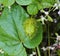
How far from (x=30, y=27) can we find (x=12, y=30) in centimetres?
8

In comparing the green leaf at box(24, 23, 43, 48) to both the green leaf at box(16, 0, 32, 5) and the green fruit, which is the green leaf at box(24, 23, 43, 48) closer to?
the green fruit

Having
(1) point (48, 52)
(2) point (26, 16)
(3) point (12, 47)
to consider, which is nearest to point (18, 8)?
(2) point (26, 16)

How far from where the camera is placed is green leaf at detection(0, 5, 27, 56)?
3.32 feet

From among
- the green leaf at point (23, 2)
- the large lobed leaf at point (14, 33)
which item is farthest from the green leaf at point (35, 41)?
the green leaf at point (23, 2)

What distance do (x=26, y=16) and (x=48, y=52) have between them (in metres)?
0.33

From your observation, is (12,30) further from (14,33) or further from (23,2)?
(23,2)

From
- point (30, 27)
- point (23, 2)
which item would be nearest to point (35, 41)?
point (30, 27)

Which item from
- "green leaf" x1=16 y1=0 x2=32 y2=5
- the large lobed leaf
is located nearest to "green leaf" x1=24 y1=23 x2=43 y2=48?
the large lobed leaf

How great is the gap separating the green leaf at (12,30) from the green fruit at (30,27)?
0.03 meters

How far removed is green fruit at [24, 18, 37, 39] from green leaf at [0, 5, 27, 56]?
3 cm

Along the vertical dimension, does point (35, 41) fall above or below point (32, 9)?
below

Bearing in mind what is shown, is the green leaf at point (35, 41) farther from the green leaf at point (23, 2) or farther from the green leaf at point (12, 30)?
the green leaf at point (23, 2)

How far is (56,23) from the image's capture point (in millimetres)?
1379

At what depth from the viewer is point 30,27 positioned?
100cm
